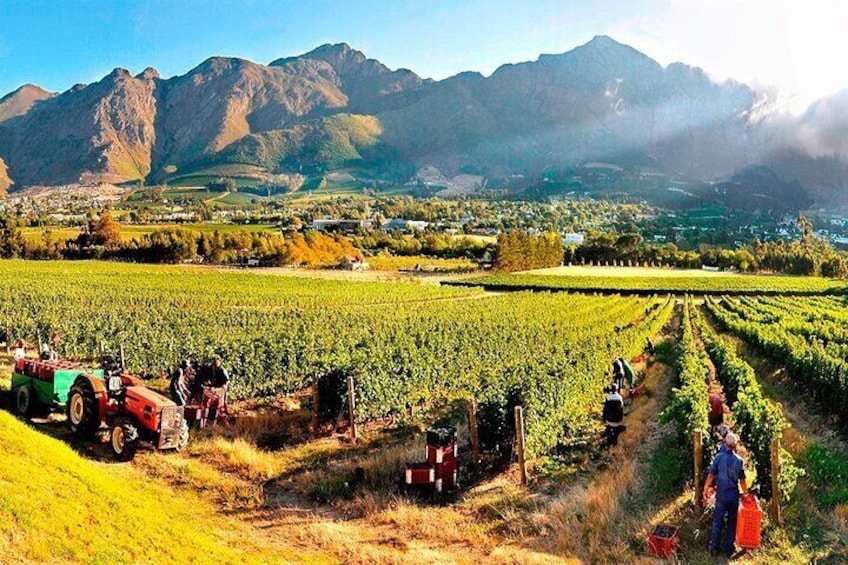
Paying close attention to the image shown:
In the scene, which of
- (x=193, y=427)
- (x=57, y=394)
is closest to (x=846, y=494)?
(x=193, y=427)

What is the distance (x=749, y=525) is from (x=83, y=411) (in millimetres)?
14495

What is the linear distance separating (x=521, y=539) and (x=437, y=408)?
8703mm

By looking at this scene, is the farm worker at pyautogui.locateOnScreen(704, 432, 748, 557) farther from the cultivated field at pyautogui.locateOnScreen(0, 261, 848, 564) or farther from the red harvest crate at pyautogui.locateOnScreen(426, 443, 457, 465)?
the red harvest crate at pyautogui.locateOnScreen(426, 443, 457, 465)

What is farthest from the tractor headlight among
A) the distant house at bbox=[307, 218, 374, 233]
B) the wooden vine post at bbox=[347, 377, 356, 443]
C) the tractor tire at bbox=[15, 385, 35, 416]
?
the distant house at bbox=[307, 218, 374, 233]

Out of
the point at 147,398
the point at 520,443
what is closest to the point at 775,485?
the point at 520,443

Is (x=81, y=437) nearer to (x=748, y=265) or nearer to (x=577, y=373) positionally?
(x=577, y=373)

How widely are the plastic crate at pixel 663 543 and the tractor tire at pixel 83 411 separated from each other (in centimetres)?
1257

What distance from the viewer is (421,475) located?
40.0 ft

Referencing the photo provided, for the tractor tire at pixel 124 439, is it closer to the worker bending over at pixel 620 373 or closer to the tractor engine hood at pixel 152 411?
the tractor engine hood at pixel 152 411

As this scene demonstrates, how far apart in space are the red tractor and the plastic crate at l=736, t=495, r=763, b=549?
38.3ft

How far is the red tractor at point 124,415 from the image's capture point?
44.2ft

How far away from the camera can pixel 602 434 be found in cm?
1688

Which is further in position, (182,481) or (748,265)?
(748,265)

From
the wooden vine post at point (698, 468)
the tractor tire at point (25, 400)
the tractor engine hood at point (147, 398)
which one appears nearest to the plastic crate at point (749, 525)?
the wooden vine post at point (698, 468)
